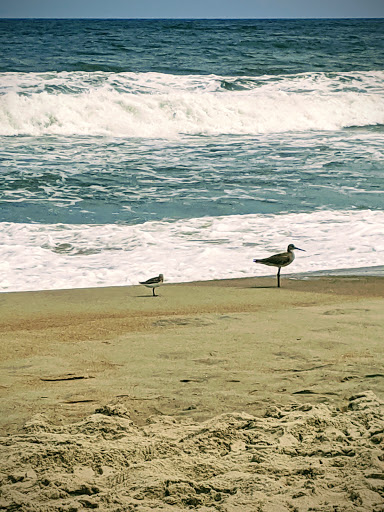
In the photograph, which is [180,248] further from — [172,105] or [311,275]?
[172,105]

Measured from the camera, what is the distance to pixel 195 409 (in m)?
3.09

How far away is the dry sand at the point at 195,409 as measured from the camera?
2.29 metres

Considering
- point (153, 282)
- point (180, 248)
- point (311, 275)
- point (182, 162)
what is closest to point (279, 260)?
point (311, 275)

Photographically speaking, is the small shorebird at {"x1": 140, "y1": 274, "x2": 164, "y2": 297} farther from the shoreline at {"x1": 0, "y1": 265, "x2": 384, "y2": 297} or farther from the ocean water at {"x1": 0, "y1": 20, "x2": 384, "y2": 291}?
the ocean water at {"x1": 0, "y1": 20, "x2": 384, "y2": 291}

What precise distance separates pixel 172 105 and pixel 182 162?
291 inches

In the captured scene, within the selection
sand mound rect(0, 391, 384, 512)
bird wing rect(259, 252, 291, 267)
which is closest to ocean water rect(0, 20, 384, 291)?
bird wing rect(259, 252, 291, 267)

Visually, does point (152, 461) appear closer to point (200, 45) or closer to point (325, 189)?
point (325, 189)

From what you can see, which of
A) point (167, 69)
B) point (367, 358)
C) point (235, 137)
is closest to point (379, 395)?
point (367, 358)

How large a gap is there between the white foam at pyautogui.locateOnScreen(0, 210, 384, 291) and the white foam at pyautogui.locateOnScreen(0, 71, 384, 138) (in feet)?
33.4

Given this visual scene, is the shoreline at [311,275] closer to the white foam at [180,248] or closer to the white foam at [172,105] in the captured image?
the white foam at [180,248]

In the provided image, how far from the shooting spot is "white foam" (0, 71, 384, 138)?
19297 mm

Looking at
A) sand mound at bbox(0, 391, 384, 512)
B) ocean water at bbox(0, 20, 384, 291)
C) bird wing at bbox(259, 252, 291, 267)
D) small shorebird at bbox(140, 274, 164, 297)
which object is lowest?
sand mound at bbox(0, 391, 384, 512)

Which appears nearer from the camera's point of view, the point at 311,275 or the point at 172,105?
the point at 311,275

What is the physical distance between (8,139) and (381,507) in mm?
16960
